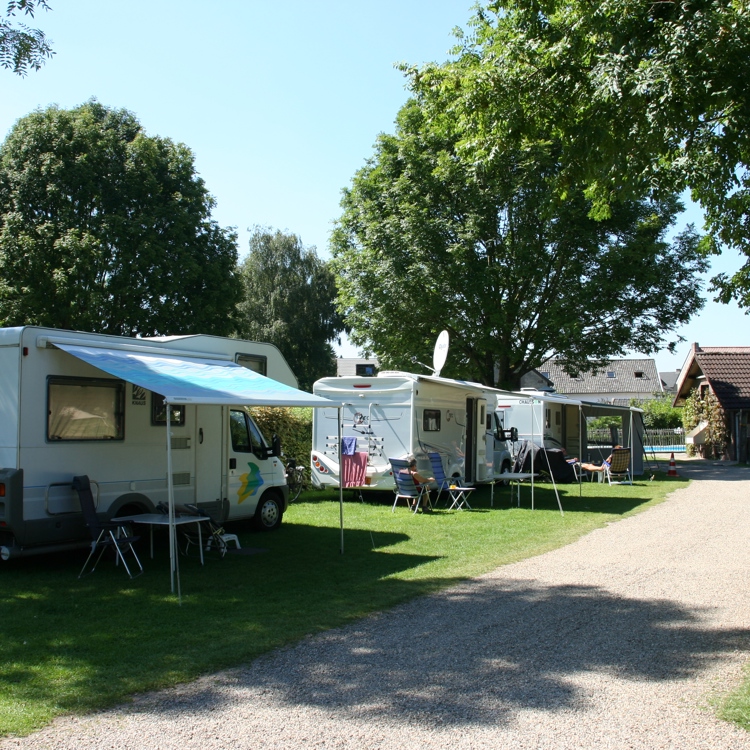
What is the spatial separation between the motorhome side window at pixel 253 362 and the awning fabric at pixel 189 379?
346 cm

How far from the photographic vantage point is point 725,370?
32312mm

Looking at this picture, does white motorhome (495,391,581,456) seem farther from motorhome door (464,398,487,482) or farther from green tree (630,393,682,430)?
green tree (630,393,682,430)

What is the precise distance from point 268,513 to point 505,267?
13.4 meters

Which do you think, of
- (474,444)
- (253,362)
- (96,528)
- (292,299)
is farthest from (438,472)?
(292,299)

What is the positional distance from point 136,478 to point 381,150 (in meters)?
18.6

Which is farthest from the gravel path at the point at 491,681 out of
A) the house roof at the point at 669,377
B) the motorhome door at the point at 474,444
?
the house roof at the point at 669,377

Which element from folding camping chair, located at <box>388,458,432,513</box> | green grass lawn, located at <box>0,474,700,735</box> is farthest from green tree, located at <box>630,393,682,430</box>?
folding camping chair, located at <box>388,458,432,513</box>

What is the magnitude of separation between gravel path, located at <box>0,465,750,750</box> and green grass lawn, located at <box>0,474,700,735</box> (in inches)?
13.1

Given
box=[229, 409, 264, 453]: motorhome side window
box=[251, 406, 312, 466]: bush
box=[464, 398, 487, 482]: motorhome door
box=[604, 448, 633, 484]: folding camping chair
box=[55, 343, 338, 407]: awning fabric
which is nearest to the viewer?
box=[55, 343, 338, 407]: awning fabric

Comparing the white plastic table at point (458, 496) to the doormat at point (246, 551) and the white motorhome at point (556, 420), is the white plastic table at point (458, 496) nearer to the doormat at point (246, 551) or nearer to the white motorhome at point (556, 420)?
the white motorhome at point (556, 420)

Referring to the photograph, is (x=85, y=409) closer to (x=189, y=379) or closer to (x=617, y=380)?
(x=189, y=379)

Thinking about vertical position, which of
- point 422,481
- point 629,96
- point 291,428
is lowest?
point 422,481

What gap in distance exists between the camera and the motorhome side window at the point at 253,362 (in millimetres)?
12898

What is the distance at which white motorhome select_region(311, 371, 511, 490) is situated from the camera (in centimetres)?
1378
